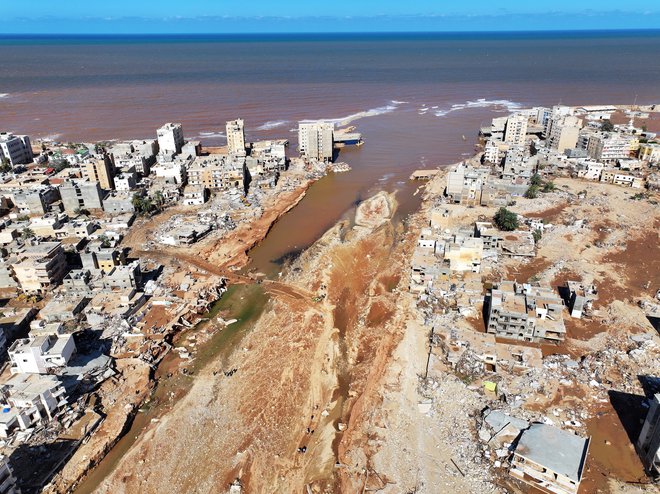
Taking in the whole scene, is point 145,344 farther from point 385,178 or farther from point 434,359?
point 385,178

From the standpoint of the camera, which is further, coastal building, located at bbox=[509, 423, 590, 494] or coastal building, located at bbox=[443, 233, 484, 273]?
coastal building, located at bbox=[443, 233, 484, 273]

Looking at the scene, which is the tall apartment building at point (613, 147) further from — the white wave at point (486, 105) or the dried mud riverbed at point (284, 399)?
the dried mud riverbed at point (284, 399)

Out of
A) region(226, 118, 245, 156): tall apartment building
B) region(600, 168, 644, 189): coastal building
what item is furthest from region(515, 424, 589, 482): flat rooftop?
region(226, 118, 245, 156): tall apartment building

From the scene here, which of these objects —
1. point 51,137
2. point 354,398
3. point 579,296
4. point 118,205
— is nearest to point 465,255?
point 579,296

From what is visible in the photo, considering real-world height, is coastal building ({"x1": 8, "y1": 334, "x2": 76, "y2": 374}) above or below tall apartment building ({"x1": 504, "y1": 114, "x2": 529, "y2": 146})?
below

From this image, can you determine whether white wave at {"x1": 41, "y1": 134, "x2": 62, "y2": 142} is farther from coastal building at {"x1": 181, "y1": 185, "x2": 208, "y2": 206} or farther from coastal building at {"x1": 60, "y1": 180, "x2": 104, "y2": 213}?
coastal building at {"x1": 181, "y1": 185, "x2": 208, "y2": 206}

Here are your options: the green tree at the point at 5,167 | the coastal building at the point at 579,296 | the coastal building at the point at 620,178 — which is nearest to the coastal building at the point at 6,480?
the coastal building at the point at 579,296
